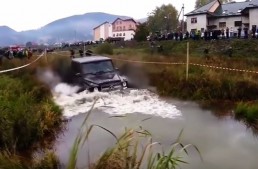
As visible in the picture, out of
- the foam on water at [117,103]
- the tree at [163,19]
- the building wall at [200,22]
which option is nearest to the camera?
the foam on water at [117,103]

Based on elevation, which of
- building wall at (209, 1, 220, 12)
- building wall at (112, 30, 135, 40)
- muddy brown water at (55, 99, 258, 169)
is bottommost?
muddy brown water at (55, 99, 258, 169)

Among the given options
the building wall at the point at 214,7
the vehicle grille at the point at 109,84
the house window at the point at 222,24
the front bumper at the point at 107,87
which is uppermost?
the building wall at the point at 214,7

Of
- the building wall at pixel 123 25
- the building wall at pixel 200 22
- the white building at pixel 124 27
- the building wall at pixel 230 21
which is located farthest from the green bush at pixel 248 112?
the building wall at pixel 123 25

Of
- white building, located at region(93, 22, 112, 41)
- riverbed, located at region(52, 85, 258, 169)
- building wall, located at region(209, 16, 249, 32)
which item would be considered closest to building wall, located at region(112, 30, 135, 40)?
white building, located at region(93, 22, 112, 41)

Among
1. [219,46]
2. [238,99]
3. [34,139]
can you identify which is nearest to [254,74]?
[238,99]

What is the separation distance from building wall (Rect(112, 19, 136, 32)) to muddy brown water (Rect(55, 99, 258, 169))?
102190 millimetres

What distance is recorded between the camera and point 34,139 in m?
9.20

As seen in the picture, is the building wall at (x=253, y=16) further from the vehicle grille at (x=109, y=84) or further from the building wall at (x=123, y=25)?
the building wall at (x=123, y=25)

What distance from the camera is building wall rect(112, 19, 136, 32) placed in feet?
372

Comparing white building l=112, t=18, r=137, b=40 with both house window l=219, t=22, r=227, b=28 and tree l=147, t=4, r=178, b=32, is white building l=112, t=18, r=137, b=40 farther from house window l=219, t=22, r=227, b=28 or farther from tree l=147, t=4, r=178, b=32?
house window l=219, t=22, r=227, b=28

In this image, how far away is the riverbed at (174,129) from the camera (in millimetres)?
7902

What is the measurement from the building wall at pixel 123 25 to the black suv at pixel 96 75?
9742 centimetres

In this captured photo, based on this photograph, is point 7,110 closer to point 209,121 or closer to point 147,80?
point 209,121

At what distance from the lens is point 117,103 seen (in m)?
13.5
